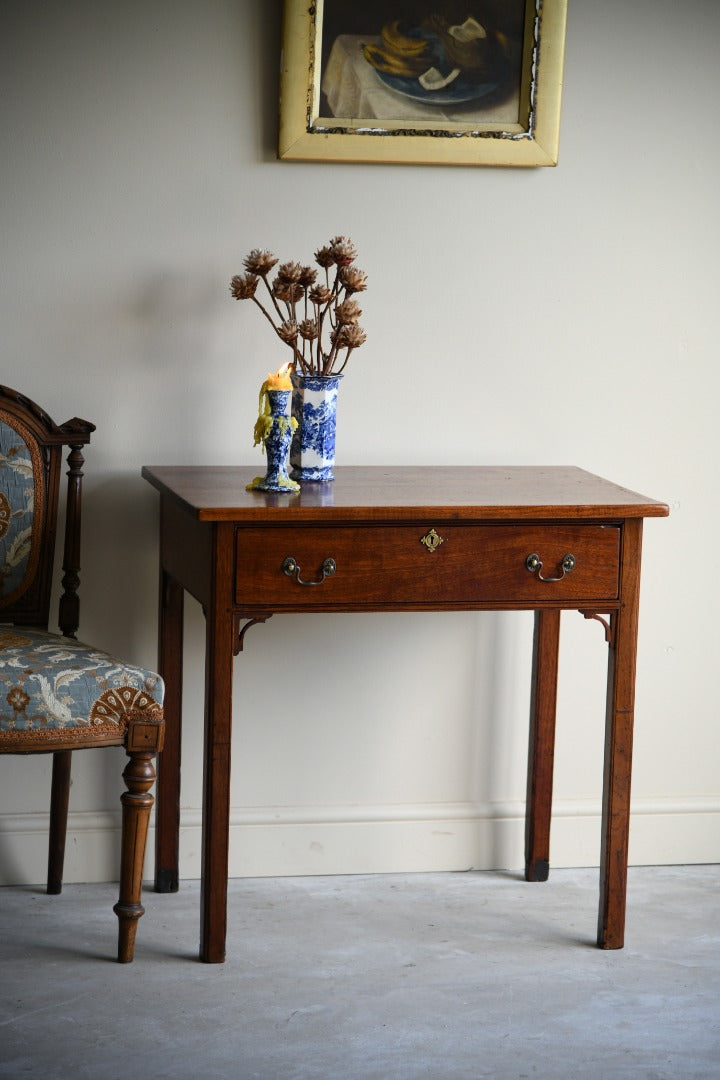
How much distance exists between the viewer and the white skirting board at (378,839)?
277cm

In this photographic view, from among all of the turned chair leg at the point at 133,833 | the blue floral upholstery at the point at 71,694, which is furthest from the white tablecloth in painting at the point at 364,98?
the turned chair leg at the point at 133,833

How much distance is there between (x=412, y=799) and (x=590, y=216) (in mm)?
1325

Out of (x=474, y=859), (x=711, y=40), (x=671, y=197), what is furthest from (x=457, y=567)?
(x=711, y=40)

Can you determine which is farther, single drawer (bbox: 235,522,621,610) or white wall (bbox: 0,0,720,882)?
white wall (bbox: 0,0,720,882)

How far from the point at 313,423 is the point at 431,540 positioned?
37 centimetres

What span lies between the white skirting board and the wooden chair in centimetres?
12

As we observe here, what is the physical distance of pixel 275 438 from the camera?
2.40 meters

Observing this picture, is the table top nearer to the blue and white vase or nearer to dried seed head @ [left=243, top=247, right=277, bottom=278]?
the blue and white vase

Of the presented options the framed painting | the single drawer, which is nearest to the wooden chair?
the single drawer

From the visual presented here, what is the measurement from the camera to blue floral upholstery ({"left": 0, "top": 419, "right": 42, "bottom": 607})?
8.34 feet

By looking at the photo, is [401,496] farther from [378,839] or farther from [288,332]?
[378,839]

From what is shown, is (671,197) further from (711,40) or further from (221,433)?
(221,433)

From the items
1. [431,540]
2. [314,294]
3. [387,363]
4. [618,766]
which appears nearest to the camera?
[431,540]

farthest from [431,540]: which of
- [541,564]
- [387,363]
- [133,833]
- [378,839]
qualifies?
[378,839]
